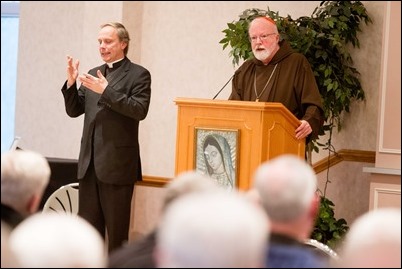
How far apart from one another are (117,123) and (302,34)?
2.05 m

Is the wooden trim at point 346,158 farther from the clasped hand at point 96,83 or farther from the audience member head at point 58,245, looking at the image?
the audience member head at point 58,245

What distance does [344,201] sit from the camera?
341 inches

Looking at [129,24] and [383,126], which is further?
[129,24]

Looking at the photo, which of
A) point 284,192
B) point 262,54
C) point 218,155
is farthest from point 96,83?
point 284,192

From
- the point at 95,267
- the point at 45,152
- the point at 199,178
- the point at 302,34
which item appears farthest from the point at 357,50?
the point at 95,267

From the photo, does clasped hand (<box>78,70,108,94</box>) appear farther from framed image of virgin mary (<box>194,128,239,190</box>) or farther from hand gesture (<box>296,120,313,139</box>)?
hand gesture (<box>296,120,313,139</box>)

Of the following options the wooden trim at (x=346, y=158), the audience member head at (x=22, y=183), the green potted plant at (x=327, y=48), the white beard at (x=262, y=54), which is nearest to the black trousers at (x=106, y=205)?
the white beard at (x=262, y=54)

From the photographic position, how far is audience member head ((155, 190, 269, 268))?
2.54 m

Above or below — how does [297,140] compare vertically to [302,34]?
below

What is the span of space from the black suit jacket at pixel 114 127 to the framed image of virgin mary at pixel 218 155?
0.66 meters

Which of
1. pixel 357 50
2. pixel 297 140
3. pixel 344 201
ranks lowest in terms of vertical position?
pixel 344 201

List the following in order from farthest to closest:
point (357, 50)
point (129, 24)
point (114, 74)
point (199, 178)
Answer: point (129, 24) < point (357, 50) < point (114, 74) < point (199, 178)

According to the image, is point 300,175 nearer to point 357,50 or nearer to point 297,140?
point 297,140

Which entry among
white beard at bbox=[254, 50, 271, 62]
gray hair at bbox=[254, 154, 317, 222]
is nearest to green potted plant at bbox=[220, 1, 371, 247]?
white beard at bbox=[254, 50, 271, 62]
